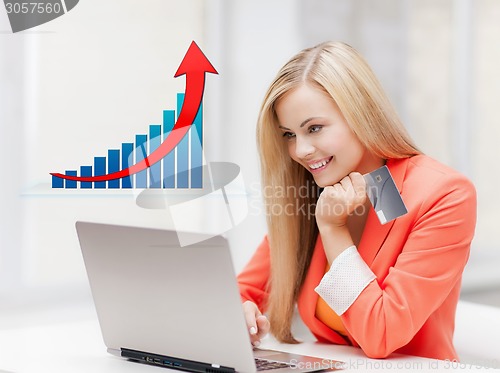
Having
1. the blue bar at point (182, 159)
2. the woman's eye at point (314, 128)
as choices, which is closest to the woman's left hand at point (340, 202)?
the woman's eye at point (314, 128)

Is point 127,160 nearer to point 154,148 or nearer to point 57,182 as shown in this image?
point 154,148

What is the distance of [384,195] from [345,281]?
8.4 inches

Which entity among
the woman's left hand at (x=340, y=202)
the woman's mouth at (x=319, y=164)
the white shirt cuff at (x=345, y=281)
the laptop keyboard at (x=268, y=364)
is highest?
the woman's mouth at (x=319, y=164)

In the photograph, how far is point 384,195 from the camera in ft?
5.45

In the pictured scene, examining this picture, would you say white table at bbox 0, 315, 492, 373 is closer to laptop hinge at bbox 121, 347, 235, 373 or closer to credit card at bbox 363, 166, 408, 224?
laptop hinge at bbox 121, 347, 235, 373

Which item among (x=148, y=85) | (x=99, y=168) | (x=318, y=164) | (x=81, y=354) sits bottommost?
(x=81, y=354)

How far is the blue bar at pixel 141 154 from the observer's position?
243 cm

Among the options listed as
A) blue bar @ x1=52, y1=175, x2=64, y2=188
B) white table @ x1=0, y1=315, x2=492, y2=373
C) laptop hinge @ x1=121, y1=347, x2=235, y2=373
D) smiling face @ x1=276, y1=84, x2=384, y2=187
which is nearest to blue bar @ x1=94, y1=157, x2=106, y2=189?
blue bar @ x1=52, y1=175, x2=64, y2=188

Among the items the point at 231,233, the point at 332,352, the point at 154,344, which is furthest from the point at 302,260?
the point at 231,233

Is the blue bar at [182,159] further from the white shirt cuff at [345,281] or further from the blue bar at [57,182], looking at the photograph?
the white shirt cuff at [345,281]

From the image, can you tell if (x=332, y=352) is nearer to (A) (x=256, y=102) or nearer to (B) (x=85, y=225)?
(B) (x=85, y=225)

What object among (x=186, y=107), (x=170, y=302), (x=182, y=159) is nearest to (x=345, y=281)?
(x=170, y=302)

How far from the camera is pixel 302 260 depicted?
73.9 inches

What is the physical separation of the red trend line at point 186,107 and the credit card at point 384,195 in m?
0.89
